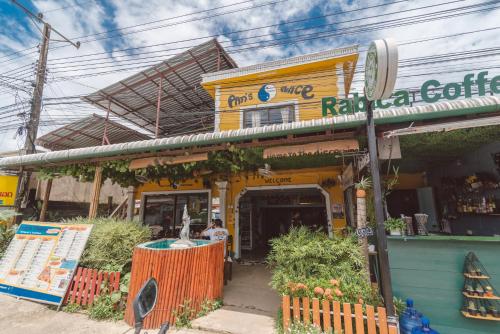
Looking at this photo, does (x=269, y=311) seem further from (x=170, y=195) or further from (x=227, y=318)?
(x=170, y=195)

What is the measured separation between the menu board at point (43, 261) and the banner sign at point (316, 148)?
4768 millimetres

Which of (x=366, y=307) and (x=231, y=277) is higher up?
(x=366, y=307)

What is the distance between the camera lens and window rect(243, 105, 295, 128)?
10.0m

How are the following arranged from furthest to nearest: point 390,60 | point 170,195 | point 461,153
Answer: point 170,195, point 461,153, point 390,60

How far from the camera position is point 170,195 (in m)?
11.1

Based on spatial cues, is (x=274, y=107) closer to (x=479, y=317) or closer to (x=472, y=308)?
(x=472, y=308)

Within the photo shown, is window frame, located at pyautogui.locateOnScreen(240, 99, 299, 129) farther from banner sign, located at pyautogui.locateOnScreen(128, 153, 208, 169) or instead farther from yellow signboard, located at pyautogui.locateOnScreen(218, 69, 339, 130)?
banner sign, located at pyautogui.locateOnScreen(128, 153, 208, 169)

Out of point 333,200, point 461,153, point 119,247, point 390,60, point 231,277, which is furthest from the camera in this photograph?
point 333,200

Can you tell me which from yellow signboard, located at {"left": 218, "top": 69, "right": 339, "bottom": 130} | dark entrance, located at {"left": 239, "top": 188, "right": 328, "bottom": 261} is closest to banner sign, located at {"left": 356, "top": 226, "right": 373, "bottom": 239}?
dark entrance, located at {"left": 239, "top": 188, "right": 328, "bottom": 261}

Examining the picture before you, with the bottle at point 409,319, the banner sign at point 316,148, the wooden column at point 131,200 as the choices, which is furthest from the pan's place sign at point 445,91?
the wooden column at point 131,200

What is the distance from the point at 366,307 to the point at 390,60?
136 inches

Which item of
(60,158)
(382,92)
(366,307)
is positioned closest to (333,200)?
(366,307)

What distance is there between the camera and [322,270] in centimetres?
409

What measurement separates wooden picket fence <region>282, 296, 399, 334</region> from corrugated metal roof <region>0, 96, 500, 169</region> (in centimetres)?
301
